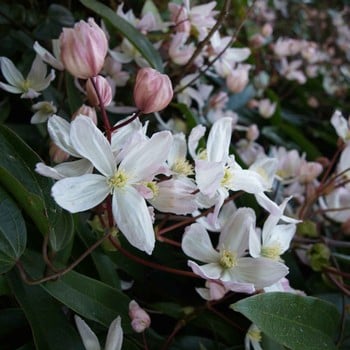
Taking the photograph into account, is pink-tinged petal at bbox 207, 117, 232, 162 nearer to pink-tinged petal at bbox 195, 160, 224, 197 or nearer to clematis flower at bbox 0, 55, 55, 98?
pink-tinged petal at bbox 195, 160, 224, 197

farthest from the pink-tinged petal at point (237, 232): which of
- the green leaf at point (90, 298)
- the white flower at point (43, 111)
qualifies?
the white flower at point (43, 111)

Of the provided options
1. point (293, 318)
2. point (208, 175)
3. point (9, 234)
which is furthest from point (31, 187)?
point (293, 318)

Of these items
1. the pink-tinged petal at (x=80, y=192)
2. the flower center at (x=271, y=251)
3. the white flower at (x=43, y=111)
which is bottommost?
the flower center at (x=271, y=251)

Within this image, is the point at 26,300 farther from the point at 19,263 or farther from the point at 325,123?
the point at 325,123

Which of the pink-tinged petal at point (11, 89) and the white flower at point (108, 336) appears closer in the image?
the white flower at point (108, 336)

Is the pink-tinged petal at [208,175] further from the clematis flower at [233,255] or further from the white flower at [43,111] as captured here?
the white flower at [43,111]

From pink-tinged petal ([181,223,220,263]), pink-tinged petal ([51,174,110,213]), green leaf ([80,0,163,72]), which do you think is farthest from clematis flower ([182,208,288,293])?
green leaf ([80,0,163,72])

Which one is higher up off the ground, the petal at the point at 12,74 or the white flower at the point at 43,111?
the petal at the point at 12,74
